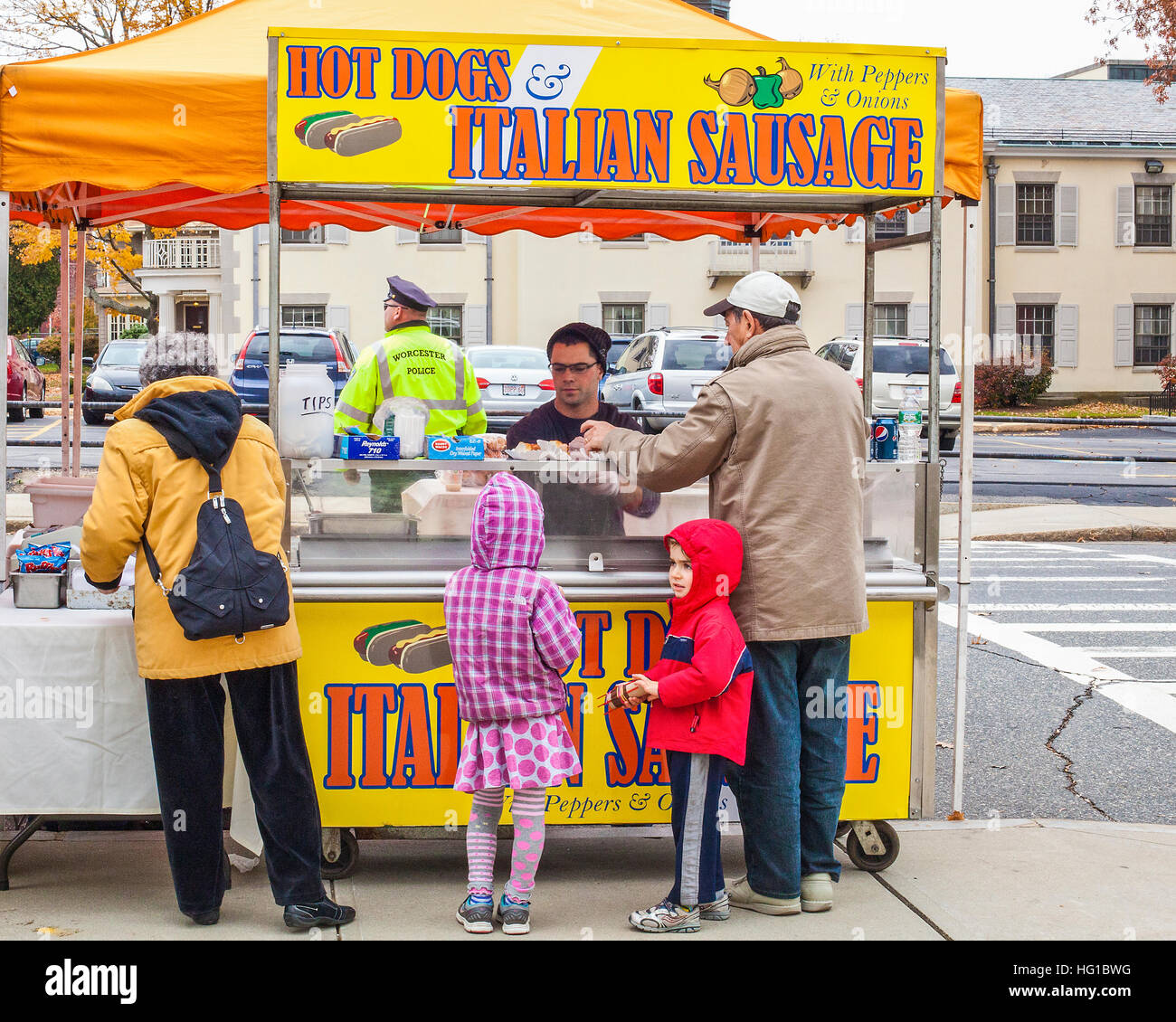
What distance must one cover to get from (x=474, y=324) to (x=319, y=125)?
25.9 meters

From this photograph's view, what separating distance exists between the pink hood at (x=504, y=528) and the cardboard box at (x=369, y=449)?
25.0 inches

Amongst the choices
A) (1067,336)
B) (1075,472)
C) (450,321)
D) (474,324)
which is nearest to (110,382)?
(450,321)

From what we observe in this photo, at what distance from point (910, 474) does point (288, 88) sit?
2510 mm

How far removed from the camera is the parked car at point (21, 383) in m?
23.8

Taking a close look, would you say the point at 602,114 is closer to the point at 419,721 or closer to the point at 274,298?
the point at 274,298

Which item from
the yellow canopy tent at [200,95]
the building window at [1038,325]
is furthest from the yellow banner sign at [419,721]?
the building window at [1038,325]

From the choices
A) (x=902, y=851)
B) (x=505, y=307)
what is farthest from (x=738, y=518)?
(x=505, y=307)

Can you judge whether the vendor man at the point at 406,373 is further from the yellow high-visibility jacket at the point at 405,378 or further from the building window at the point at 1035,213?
the building window at the point at 1035,213

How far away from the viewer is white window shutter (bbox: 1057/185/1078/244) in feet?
113

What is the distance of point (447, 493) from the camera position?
4.46m

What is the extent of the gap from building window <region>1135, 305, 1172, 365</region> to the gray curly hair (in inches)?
1397

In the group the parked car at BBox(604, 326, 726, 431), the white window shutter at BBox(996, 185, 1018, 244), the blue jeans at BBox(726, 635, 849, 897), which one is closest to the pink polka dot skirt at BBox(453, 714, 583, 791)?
the blue jeans at BBox(726, 635, 849, 897)

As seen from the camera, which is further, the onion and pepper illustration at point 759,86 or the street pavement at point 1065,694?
the street pavement at point 1065,694

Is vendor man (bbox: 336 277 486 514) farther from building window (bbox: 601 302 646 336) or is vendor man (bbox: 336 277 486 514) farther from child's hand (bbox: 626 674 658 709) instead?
building window (bbox: 601 302 646 336)
